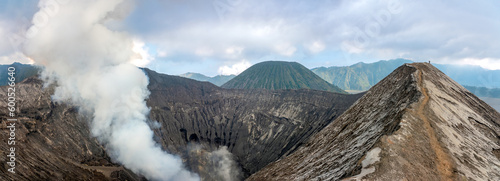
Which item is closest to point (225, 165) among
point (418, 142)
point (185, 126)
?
point (185, 126)

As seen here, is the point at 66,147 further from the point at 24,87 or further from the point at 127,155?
the point at 24,87

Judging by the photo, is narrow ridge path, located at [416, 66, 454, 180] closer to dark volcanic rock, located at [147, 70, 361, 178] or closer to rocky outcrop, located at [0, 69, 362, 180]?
rocky outcrop, located at [0, 69, 362, 180]

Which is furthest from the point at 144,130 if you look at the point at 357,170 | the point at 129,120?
the point at 357,170

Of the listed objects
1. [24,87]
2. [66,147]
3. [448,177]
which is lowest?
[448,177]

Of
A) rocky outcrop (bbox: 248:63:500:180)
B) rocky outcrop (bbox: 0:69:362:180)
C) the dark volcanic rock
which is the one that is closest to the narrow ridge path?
rocky outcrop (bbox: 248:63:500:180)

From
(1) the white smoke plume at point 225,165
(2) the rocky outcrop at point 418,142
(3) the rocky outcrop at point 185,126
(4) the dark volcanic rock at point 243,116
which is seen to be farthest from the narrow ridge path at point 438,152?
(1) the white smoke plume at point 225,165

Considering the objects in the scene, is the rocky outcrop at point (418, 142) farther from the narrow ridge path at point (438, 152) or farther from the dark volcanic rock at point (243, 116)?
the dark volcanic rock at point (243, 116)
